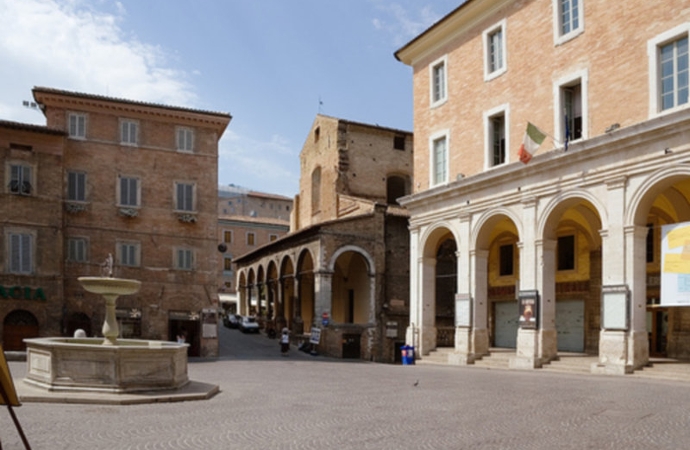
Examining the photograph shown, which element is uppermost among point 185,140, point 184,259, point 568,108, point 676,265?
point 185,140

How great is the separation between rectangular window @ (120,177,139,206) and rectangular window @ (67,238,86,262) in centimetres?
259

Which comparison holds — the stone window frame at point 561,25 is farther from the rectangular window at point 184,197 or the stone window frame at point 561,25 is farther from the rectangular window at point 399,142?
the rectangular window at point 399,142

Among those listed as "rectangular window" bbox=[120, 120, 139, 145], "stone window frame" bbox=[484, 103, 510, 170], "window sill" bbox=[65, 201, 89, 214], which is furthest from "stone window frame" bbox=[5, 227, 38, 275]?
"stone window frame" bbox=[484, 103, 510, 170]

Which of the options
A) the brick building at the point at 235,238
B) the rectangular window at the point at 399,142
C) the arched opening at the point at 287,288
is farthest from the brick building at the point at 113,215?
the brick building at the point at 235,238

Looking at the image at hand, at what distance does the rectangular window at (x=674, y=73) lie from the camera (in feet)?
61.6

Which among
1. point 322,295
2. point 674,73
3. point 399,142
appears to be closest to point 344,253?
point 322,295

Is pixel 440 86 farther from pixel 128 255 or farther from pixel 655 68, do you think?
pixel 128 255

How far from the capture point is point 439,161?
95.5ft

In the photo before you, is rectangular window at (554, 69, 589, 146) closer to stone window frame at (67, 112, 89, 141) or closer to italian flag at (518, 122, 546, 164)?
italian flag at (518, 122, 546, 164)

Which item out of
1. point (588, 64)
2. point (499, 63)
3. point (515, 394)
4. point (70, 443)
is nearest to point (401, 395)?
point (515, 394)

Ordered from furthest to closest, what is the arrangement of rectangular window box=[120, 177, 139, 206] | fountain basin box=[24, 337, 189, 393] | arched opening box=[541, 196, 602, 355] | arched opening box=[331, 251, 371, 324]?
arched opening box=[331, 251, 371, 324] < rectangular window box=[120, 177, 139, 206] < arched opening box=[541, 196, 602, 355] < fountain basin box=[24, 337, 189, 393]

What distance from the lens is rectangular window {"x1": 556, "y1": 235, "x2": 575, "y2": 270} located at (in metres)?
27.5

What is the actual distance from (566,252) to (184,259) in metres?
→ 17.5

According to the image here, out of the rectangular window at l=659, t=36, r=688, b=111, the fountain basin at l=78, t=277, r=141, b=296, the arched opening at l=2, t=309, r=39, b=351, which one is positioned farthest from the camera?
the arched opening at l=2, t=309, r=39, b=351
